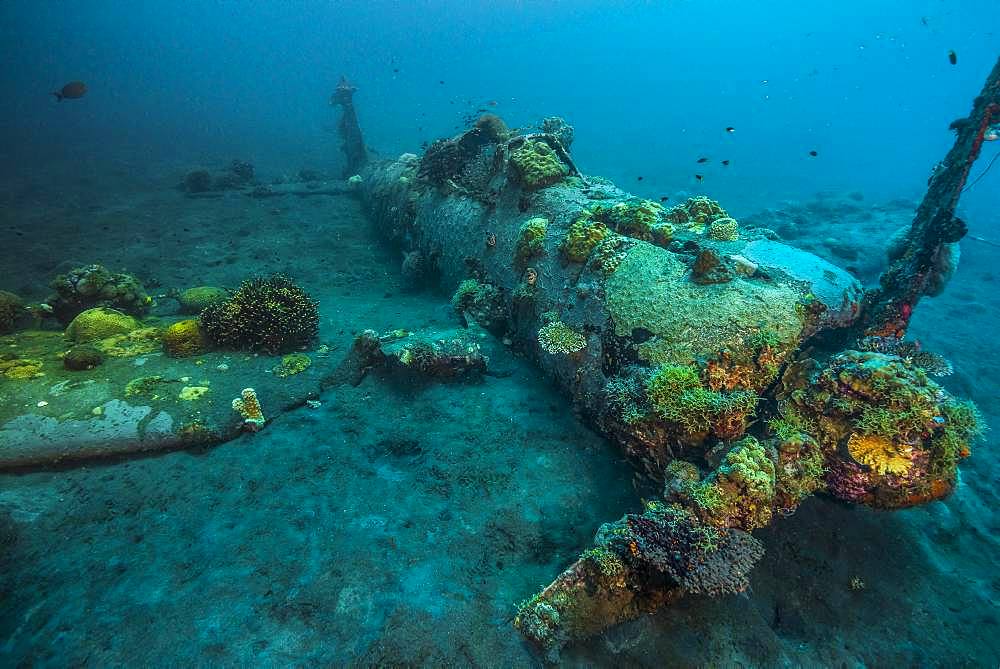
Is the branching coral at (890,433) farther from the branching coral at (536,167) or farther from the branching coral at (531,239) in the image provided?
the branching coral at (536,167)

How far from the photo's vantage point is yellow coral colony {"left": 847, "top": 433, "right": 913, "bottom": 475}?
457 cm

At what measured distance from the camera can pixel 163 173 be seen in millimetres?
24172

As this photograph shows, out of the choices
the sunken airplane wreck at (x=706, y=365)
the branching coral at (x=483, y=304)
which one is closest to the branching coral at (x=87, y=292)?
the branching coral at (x=483, y=304)

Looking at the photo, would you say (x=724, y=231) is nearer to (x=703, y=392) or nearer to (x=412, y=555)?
(x=703, y=392)


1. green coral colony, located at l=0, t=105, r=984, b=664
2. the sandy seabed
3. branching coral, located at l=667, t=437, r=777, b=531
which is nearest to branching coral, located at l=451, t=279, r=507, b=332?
green coral colony, located at l=0, t=105, r=984, b=664

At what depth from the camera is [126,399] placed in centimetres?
619

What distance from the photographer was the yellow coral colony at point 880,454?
180 inches

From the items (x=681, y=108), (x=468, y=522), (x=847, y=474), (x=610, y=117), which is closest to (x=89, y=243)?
(x=468, y=522)

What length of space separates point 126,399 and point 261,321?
2385 mm

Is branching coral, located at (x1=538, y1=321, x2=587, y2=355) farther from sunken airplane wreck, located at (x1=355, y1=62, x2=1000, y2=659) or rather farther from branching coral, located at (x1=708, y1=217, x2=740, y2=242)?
branching coral, located at (x1=708, y1=217, x2=740, y2=242)

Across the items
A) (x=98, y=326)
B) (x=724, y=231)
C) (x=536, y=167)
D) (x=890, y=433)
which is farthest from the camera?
(x=536, y=167)

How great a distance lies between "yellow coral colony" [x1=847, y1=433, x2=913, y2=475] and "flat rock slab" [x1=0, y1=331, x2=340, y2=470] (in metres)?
7.74

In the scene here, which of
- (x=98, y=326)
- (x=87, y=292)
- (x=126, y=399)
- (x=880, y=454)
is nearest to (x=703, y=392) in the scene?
(x=880, y=454)

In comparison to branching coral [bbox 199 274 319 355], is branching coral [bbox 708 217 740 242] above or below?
above
